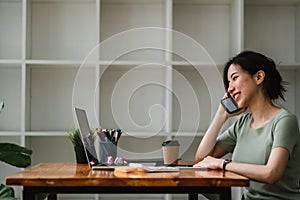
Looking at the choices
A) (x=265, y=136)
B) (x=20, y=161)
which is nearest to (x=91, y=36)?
(x=20, y=161)

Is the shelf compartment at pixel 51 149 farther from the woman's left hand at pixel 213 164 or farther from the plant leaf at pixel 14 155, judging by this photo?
the woman's left hand at pixel 213 164

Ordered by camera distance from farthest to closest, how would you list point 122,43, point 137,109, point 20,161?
point 122,43, point 137,109, point 20,161

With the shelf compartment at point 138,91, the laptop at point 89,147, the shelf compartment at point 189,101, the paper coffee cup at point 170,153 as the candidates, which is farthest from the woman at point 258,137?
the shelf compartment at point 138,91

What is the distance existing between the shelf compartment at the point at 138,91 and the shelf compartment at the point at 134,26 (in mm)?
117

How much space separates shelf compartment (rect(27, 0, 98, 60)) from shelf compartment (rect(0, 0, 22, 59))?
0.09 meters

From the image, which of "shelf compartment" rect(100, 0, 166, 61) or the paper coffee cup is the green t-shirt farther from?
"shelf compartment" rect(100, 0, 166, 61)

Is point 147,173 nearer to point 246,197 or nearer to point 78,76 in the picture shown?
point 246,197

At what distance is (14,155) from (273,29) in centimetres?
195

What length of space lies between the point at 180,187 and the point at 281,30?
224 cm

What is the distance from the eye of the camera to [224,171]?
6.11 feet

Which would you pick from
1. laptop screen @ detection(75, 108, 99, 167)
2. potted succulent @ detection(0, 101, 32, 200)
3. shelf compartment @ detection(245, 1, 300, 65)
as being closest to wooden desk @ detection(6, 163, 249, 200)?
laptop screen @ detection(75, 108, 99, 167)

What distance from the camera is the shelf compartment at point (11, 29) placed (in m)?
3.38

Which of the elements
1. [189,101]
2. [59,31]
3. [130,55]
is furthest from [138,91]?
[59,31]

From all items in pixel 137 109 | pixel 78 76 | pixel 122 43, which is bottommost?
pixel 137 109
